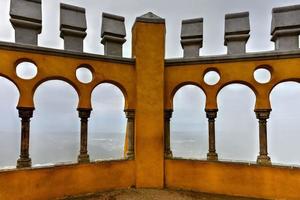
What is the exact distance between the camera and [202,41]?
234 inches

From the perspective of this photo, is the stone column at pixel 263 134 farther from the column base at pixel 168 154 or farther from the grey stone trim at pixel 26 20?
the grey stone trim at pixel 26 20

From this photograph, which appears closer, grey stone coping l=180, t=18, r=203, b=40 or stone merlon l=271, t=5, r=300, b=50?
stone merlon l=271, t=5, r=300, b=50

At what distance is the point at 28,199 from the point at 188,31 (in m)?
4.71

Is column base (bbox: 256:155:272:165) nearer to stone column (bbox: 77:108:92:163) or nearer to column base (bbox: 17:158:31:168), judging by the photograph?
stone column (bbox: 77:108:92:163)

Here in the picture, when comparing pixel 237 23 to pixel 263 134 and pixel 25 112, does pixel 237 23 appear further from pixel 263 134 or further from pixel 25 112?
pixel 25 112

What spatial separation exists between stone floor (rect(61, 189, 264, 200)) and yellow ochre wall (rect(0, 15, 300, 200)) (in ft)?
0.56

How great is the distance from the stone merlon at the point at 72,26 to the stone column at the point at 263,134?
400 centimetres

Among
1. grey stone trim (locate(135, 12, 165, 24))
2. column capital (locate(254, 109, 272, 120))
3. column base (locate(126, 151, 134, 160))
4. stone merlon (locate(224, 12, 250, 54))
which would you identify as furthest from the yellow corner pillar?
column capital (locate(254, 109, 272, 120))

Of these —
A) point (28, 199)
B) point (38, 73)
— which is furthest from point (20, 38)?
point (28, 199)

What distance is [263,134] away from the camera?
18.1 ft

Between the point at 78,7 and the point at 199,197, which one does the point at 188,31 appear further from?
the point at 199,197

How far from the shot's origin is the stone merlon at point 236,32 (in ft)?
18.6

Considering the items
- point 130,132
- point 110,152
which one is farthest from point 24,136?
point 110,152

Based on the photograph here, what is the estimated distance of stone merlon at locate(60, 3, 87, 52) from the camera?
5461mm
